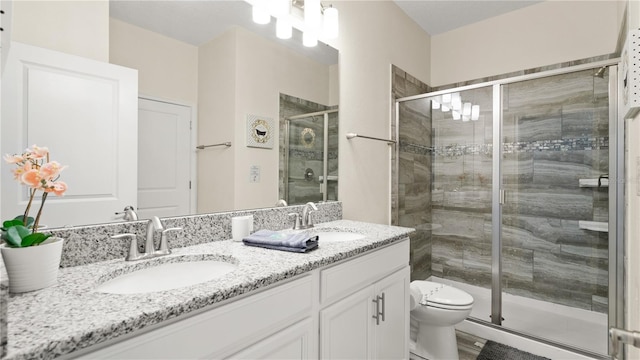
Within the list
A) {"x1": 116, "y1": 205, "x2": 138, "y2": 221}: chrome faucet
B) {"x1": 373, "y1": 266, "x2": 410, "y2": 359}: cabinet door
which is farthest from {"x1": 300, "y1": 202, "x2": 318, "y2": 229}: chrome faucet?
{"x1": 116, "y1": 205, "x2": 138, "y2": 221}: chrome faucet

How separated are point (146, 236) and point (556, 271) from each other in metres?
2.78

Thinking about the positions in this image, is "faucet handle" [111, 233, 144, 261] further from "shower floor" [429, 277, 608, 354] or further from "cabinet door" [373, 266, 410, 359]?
"shower floor" [429, 277, 608, 354]

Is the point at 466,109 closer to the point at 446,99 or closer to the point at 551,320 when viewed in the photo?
the point at 446,99

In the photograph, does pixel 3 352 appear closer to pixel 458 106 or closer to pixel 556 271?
pixel 458 106

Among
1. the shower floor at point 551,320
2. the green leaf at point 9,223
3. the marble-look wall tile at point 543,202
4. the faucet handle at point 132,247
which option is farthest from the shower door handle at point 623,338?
the marble-look wall tile at point 543,202

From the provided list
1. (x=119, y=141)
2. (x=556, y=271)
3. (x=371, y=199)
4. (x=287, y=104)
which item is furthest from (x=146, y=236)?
(x=556, y=271)

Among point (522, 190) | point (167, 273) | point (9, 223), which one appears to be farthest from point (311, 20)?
point (522, 190)

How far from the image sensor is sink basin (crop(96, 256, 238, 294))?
36.7 inches

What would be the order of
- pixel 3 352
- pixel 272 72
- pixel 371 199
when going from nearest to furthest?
1. pixel 3 352
2. pixel 272 72
3. pixel 371 199

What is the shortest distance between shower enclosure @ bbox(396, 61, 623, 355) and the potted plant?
7.35 ft

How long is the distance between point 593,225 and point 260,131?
2.38 metres

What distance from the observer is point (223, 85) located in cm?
140

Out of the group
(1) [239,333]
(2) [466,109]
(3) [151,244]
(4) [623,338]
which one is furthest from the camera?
(2) [466,109]

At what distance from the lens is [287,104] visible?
67.7 inches
